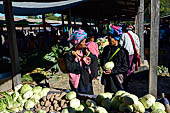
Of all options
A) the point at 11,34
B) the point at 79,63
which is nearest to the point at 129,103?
the point at 79,63

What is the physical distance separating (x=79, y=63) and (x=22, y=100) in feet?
3.32

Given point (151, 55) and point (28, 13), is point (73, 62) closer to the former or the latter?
point (151, 55)

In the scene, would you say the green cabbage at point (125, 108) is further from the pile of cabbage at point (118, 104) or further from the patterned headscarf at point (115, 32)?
the patterned headscarf at point (115, 32)

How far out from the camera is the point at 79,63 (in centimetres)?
269

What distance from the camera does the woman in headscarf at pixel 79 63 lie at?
102 inches

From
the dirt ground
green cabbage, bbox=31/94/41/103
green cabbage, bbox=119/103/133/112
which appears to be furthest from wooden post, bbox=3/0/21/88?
the dirt ground

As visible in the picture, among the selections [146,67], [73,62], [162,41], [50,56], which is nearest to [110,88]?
[73,62]

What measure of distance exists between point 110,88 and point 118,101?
102cm

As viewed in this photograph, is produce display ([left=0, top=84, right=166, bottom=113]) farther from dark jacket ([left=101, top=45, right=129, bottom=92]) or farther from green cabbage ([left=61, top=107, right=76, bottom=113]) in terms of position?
dark jacket ([left=101, top=45, right=129, bottom=92])

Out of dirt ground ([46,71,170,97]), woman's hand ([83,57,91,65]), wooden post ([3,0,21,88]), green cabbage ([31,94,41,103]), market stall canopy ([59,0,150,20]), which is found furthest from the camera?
market stall canopy ([59,0,150,20])

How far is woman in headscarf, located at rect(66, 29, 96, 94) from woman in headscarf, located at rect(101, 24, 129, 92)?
317 mm

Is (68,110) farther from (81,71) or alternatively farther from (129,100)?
(81,71)

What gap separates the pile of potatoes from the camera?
2080 millimetres

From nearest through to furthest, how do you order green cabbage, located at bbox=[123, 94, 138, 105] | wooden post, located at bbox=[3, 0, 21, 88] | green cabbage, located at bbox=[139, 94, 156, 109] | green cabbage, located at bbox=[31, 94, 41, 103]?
green cabbage, located at bbox=[123, 94, 138, 105], green cabbage, located at bbox=[139, 94, 156, 109], green cabbage, located at bbox=[31, 94, 41, 103], wooden post, located at bbox=[3, 0, 21, 88]
